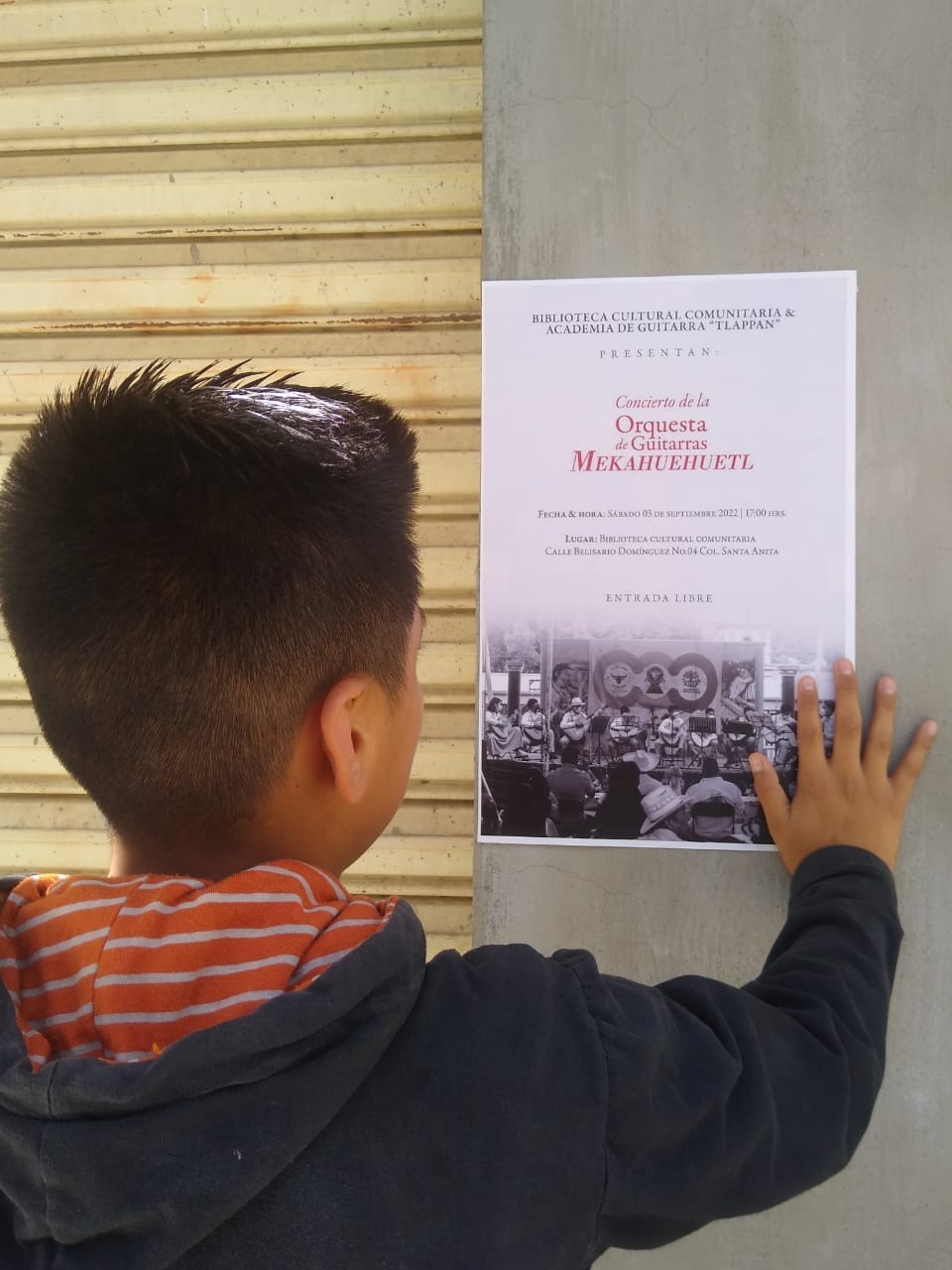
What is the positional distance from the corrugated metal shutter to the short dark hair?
1317mm

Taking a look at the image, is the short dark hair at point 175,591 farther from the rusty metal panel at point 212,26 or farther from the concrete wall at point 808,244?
the rusty metal panel at point 212,26

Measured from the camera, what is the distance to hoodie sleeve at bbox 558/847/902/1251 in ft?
2.80

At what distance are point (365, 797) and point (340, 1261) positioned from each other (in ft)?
1.26

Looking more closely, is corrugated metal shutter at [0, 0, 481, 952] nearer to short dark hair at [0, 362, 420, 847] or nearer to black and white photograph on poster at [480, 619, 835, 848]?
black and white photograph on poster at [480, 619, 835, 848]

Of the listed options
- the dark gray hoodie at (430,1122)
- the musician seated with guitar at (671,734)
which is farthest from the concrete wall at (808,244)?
the dark gray hoodie at (430,1122)

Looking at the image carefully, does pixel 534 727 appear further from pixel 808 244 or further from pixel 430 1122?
pixel 808 244

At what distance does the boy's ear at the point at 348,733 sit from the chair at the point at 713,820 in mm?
496

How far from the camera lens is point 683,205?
1.25 m

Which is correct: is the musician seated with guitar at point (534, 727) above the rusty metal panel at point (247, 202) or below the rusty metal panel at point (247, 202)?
below

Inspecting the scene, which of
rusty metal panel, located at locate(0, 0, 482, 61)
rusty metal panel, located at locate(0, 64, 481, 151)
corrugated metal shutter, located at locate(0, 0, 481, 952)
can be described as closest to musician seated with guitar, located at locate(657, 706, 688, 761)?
corrugated metal shutter, located at locate(0, 0, 481, 952)

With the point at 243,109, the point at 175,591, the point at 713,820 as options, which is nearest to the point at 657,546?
A: the point at 713,820

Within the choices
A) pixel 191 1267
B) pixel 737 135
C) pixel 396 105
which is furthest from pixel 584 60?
pixel 191 1267

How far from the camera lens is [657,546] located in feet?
4.14

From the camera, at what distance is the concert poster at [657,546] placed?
1.24 metres
